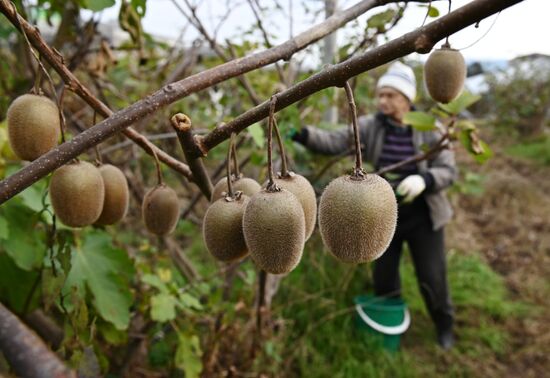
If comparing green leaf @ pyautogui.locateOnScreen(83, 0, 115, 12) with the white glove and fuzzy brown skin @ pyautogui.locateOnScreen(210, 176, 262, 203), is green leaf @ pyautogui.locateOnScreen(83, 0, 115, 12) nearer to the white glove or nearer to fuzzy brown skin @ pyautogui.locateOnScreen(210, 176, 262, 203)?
fuzzy brown skin @ pyautogui.locateOnScreen(210, 176, 262, 203)

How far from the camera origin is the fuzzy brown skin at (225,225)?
0.93m

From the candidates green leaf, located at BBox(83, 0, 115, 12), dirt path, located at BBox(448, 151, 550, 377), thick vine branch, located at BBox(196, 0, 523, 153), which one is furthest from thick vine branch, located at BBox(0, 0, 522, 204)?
dirt path, located at BBox(448, 151, 550, 377)

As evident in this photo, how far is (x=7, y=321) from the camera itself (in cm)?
45

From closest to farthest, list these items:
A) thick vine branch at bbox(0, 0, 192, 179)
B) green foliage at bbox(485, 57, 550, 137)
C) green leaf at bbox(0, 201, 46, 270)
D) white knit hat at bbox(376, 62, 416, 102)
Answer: thick vine branch at bbox(0, 0, 192, 179)
green leaf at bbox(0, 201, 46, 270)
white knit hat at bbox(376, 62, 416, 102)
green foliage at bbox(485, 57, 550, 137)

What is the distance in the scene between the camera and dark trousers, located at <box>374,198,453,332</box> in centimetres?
345

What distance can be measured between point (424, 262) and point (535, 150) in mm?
5471

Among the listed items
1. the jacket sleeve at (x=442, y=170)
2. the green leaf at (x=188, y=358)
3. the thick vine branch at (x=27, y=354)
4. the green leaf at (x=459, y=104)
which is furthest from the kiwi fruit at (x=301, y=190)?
the jacket sleeve at (x=442, y=170)

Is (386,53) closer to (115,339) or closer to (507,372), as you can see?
(115,339)

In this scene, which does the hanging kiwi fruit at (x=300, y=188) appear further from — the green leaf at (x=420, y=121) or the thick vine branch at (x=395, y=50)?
the green leaf at (x=420, y=121)

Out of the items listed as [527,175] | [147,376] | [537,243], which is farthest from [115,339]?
[527,175]

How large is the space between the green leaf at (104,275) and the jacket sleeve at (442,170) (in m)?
1.98

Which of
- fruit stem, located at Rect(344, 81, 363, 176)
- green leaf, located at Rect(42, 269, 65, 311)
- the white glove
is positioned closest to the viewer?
fruit stem, located at Rect(344, 81, 363, 176)

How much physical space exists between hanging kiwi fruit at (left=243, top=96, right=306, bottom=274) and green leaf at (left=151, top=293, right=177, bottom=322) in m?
1.09

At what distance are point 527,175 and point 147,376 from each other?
6314 mm
